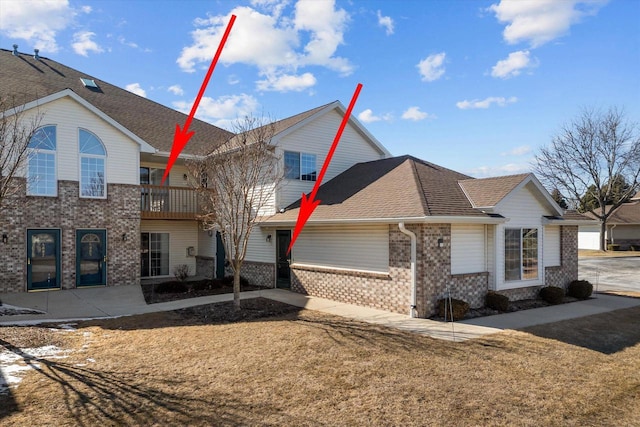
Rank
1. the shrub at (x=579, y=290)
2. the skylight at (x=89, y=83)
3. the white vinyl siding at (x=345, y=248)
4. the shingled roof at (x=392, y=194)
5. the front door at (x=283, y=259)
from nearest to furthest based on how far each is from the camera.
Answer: the shingled roof at (x=392, y=194) → the white vinyl siding at (x=345, y=248) → the shrub at (x=579, y=290) → the front door at (x=283, y=259) → the skylight at (x=89, y=83)

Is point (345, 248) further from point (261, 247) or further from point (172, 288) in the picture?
point (172, 288)

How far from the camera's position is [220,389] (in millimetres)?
5988

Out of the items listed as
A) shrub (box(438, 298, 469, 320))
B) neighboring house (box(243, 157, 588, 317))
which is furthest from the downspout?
shrub (box(438, 298, 469, 320))

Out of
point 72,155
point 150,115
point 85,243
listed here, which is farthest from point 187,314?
point 150,115

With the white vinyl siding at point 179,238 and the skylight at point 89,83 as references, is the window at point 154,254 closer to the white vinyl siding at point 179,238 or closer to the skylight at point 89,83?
the white vinyl siding at point 179,238

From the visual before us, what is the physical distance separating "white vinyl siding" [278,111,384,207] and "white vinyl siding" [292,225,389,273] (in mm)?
2389

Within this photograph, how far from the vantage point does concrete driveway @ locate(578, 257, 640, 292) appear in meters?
18.1

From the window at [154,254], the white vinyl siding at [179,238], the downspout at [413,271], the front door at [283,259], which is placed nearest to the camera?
the downspout at [413,271]

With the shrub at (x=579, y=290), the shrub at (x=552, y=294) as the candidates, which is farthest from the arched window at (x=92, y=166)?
the shrub at (x=579, y=290)

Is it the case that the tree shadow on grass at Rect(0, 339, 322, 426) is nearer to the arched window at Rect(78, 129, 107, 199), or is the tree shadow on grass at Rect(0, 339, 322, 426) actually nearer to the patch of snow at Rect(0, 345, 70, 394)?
the patch of snow at Rect(0, 345, 70, 394)

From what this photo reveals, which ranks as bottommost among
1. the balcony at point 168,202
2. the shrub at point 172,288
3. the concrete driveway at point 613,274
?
the concrete driveway at point 613,274

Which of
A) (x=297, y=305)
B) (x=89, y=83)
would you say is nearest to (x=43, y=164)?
(x=89, y=83)

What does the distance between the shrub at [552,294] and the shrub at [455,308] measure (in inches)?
156

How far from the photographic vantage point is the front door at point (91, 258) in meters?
15.2
